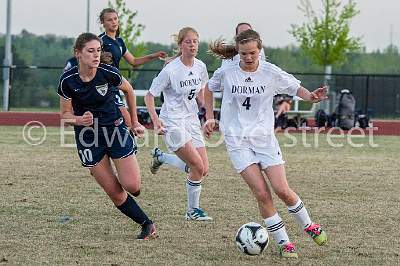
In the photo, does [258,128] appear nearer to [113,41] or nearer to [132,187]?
[132,187]

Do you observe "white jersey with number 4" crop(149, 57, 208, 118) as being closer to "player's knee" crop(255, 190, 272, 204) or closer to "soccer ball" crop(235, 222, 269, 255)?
"player's knee" crop(255, 190, 272, 204)

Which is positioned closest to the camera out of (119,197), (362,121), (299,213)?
(299,213)

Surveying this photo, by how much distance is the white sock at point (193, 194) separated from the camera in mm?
9188

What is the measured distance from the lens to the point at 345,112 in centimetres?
2623

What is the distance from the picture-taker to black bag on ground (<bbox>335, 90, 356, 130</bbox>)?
26.0 meters

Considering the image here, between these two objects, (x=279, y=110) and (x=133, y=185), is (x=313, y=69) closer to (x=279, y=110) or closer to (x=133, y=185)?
(x=279, y=110)

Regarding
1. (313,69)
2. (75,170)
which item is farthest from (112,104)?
(313,69)

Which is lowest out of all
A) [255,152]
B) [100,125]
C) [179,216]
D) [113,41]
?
[179,216]

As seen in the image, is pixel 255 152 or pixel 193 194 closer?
pixel 255 152

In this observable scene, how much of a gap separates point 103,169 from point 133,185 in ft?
0.92

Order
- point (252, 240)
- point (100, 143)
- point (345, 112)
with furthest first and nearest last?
point (345, 112) < point (100, 143) < point (252, 240)

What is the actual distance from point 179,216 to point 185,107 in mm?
1095

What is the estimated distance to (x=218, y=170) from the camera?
1398 cm

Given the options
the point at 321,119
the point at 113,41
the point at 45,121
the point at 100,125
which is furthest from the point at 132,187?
A: the point at 45,121
